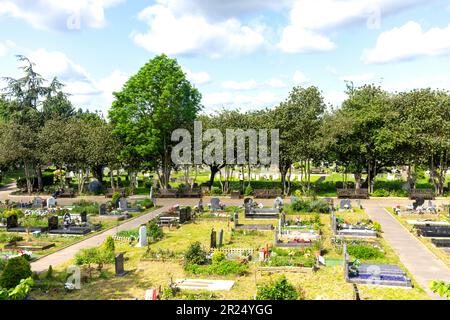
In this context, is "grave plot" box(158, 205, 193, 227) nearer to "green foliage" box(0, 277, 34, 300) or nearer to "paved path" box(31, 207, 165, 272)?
"paved path" box(31, 207, 165, 272)

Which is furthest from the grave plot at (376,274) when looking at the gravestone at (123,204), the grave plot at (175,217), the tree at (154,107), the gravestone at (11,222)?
the tree at (154,107)

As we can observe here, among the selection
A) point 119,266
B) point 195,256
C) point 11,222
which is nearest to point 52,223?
point 11,222

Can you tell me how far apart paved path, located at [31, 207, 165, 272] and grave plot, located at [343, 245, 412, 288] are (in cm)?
1459

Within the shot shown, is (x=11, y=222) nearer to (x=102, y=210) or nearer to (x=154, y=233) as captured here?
(x=102, y=210)

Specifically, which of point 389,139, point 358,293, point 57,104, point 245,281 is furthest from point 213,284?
point 57,104

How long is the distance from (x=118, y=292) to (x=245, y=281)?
543 centimetres

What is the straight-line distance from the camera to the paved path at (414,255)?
19.1m

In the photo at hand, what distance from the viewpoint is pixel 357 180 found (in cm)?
4900

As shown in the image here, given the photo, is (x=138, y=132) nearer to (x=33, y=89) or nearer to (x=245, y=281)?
(x=33, y=89)

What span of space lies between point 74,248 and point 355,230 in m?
17.7

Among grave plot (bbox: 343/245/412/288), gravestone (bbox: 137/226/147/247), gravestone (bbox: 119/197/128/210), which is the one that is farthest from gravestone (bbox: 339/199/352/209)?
gravestone (bbox: 119/197/128/210)

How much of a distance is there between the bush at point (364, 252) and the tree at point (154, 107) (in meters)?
29.3

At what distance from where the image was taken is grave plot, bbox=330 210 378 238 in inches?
1073
